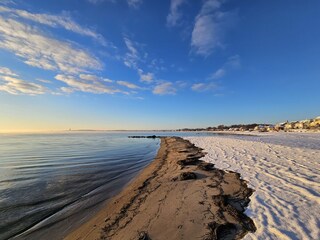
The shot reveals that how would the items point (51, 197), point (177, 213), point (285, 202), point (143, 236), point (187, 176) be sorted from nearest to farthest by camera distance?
1. point (143, 236)
2. point (177, 213)
3. point (285, 202)
4. point (51, 197)
5. point (187, 176)

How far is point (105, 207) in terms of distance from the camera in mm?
7875

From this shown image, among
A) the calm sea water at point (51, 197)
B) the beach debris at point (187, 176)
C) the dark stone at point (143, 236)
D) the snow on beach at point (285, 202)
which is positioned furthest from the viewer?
the beach debris at point (187, 176)

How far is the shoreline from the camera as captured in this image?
16.9ft

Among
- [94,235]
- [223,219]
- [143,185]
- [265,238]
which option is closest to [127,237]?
[94,235]

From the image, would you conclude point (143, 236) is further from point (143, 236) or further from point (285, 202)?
point (285, 202)

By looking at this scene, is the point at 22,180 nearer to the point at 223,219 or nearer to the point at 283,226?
the point at 223,219

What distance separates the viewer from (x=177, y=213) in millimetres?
6289

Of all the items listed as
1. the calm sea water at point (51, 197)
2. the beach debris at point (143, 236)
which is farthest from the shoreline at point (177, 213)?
the calm sea water at point (51, 197)

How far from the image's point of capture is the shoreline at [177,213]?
5.15 meters

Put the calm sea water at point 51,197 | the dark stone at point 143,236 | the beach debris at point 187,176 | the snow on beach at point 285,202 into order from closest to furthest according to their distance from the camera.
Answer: the snow on beach at point 285,202 → the dark stone at point 143,236 → the calm sea water at point 51,197 → the beach debris at point 187,176

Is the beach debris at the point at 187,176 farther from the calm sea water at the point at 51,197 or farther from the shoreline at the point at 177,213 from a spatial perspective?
the calm sea water at the point at 51,197

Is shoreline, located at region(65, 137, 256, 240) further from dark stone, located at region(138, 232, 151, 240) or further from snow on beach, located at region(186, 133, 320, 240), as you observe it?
snow on beach, located at region(186, 133, 320, 240)

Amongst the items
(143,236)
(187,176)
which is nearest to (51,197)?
(143,236)

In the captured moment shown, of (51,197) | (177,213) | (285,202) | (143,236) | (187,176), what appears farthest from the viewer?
(187,176)
